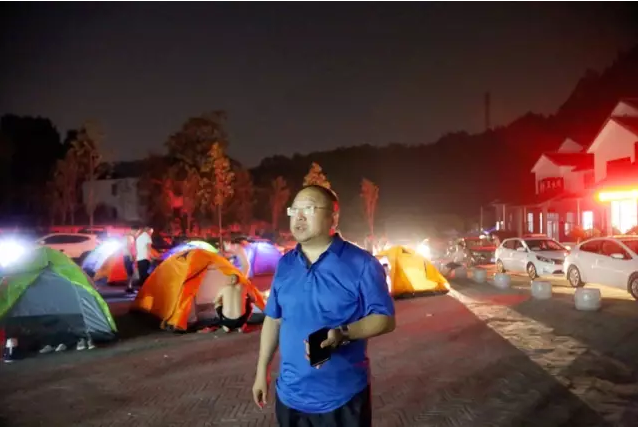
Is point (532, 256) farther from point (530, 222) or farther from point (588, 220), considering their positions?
point (530, 222)

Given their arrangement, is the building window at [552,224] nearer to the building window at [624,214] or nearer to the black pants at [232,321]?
the building window at [624,214]

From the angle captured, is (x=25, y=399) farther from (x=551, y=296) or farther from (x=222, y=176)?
(x=222, y=176)

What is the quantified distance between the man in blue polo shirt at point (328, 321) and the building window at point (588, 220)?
104 ft

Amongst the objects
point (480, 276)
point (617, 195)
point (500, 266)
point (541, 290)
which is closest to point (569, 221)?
point (617, 195)

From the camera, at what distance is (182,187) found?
39.8 metres

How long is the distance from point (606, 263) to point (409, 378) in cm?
964

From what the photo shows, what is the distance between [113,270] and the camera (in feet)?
62.0

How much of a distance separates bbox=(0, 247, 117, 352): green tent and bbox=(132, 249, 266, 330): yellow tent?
1327 millimetres

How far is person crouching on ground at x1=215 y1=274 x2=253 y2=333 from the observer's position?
1047cm

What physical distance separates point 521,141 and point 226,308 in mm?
63845

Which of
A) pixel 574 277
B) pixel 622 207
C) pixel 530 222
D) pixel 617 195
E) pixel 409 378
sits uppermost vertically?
pixel 617 195

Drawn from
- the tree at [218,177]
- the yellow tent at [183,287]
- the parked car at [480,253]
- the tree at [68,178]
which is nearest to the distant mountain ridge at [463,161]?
the tree at [218,177]

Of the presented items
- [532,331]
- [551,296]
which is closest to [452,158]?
[551,296]

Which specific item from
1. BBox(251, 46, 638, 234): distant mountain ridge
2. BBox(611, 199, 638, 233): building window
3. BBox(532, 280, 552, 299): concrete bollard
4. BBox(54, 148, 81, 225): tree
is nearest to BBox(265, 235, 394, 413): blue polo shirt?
BBox(532, 280, 552, 299): concrete bollard
